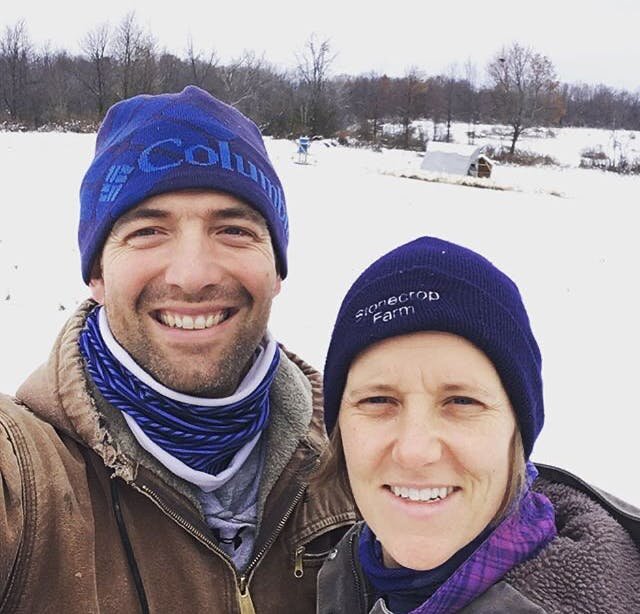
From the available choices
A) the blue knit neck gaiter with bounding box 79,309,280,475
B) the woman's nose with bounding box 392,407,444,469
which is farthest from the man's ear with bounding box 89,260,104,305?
the woman's nose with bounding box 392,407,444,469

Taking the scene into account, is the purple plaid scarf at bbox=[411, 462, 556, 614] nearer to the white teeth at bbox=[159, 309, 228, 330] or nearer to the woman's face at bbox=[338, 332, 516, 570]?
the woman's face at bbox=[338, 332, 516, 570]

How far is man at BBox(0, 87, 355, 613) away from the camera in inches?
65.5

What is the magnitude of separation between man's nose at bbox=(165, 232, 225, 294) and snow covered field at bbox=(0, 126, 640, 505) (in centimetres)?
384

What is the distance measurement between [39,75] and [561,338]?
51.7m

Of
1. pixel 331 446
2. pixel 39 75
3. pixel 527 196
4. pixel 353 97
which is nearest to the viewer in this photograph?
pixel 331 446

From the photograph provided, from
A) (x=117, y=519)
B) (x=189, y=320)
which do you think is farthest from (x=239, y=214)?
(x=117, y=519)

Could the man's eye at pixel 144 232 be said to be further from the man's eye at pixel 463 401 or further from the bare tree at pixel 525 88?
the bare tree at pixel 525 88

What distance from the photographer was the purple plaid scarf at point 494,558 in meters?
1.30

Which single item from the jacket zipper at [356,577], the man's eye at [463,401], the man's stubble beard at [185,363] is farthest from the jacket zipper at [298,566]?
the man's eye at [463,401]

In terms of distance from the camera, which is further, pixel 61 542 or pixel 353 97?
pixel 353 97

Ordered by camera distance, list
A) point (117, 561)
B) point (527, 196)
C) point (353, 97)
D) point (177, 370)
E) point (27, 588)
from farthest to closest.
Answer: point (353, 97) < point (527, 196) < point (177, 370) < point (117, 561) < point (27, 588)

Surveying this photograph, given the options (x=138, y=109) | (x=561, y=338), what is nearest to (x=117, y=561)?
(x=138, y=109)

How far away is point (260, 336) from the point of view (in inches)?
84.5

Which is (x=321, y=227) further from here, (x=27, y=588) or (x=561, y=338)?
(x=27, y=588)
